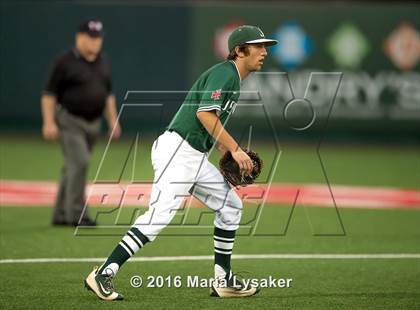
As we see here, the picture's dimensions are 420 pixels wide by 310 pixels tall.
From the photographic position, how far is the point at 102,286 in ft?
25.4

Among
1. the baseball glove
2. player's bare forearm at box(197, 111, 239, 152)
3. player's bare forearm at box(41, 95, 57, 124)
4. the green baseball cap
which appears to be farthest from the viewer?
player's bare forearm at box(41, 95, 57, 124)

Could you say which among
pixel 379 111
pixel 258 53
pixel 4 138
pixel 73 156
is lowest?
pixel 4 138

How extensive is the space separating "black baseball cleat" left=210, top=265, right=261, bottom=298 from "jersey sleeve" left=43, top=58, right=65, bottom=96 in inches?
178

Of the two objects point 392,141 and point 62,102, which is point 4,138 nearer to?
point 392,141

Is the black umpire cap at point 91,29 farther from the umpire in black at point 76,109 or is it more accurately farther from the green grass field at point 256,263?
the green grass field at point 256,263

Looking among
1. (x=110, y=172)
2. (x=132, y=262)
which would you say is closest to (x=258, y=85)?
(x=110, y=172)

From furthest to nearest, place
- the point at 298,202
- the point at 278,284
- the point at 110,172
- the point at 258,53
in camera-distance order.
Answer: the point at 110,172, the point at 298,202, the point at 278,284, the point at 258,53

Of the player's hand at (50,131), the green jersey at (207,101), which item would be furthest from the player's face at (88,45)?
the green jersey at (207,101)

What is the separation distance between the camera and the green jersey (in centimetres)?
770

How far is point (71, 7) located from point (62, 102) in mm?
11107

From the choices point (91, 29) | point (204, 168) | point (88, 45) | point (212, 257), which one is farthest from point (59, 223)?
point (204, 168)

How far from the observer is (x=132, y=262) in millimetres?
9648

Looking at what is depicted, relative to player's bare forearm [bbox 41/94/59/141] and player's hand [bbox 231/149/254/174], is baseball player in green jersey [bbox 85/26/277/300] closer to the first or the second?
player's hand [bbox 231/149/254/174]

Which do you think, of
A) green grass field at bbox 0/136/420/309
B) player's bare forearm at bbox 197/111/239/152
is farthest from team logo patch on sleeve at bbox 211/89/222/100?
green grass field at bbox 0/136/420/309
